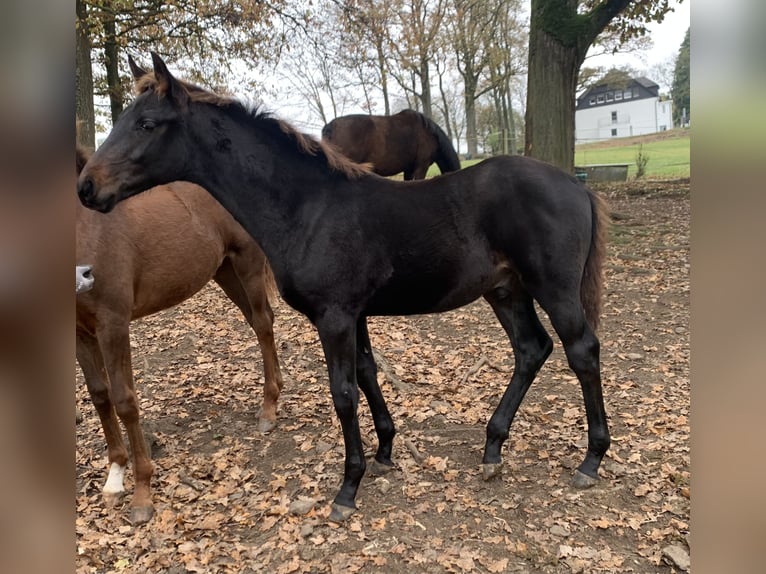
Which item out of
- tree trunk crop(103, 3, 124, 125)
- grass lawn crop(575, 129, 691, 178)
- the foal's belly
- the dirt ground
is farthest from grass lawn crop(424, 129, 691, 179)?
the foal's belly

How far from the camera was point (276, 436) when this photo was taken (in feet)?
14.0

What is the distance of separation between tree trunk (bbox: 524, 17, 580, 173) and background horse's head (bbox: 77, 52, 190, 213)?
627 centimetres

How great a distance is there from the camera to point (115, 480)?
3508 millimetres

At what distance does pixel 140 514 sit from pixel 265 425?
125 centimetres

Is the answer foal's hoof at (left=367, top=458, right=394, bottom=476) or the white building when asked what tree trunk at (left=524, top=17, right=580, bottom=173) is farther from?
the white building

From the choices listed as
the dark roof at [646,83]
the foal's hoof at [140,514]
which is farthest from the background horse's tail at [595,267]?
the dark roof at [646,83]

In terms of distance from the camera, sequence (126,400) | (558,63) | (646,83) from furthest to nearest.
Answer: (646,83)
(558,63)
(126,400)

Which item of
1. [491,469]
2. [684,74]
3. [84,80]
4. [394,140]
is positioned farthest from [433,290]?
[684,74]

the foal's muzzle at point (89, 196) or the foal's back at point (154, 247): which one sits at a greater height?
the foal's muzzle at point (89, 196)

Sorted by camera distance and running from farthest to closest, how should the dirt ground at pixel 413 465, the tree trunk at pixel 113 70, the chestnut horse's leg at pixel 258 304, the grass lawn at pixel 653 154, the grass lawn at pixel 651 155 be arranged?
the grass lawn at pixel 653 154
the grass lawn at pixel 651 155
the tree trunk at pixel 113 70
the chestnut horse's leg at pixel 258 304
the dirt ground at pixel 413 465

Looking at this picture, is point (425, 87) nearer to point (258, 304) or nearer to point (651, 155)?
point (651, 155)

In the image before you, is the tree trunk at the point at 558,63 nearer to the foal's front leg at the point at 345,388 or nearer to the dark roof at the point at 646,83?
the foal's front leg at the point at 345,388

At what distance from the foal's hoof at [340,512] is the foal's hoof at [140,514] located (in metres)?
1.15

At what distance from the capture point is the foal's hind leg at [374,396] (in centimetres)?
354
